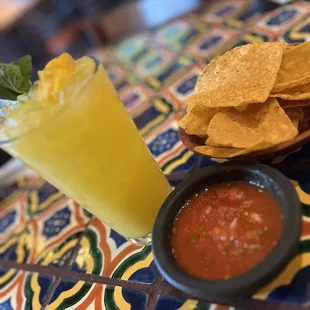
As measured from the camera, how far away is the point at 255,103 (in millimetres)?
1016

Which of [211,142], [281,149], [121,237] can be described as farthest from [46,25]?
[281,149]

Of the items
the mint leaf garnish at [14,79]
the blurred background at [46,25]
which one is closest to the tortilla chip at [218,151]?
the mint leaf garnish at [14,79]

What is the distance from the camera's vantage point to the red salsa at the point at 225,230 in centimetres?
77

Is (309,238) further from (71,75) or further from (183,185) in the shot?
(71,75)

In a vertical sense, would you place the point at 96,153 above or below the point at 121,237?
above

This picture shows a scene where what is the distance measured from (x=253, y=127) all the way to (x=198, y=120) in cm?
13

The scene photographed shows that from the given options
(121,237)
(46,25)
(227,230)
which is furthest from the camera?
(46,25)

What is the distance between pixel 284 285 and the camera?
2.59 feet

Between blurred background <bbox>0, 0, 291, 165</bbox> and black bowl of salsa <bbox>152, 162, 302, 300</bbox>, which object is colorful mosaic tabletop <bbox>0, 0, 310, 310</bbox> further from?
blurred background <bbox>0, 0, 291, 165</bbox>

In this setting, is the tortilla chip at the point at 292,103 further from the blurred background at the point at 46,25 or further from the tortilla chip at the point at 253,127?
the blurred background at the point at 46,25

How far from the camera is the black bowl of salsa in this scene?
2.33 ft

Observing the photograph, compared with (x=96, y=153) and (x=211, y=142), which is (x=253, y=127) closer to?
(x=211, y=142)

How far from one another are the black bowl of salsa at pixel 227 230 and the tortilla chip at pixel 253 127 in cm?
6

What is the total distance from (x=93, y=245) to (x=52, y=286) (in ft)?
0.48
